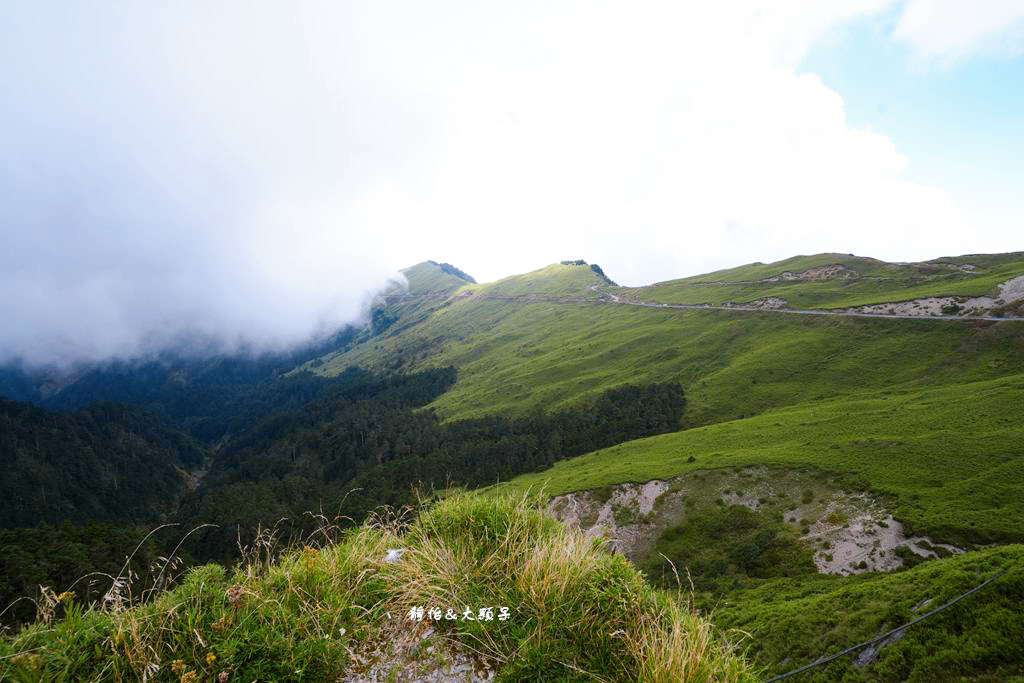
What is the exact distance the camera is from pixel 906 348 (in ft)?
307

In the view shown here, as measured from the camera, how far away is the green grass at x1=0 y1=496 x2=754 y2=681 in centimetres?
414

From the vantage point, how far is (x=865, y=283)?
135875 mm

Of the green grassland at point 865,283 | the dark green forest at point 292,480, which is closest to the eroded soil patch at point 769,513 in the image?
the dark green forest at point 292,480

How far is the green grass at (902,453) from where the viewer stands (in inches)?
1490

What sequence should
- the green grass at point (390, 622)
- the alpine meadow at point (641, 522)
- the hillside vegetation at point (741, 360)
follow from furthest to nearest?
the hillside vegetation at point (741, 360), the alpine meadow at point (641, 522), the green grass at point (390, 622)

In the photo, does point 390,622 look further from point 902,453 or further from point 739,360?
point 739,360

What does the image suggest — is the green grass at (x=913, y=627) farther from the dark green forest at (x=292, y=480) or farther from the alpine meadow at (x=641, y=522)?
the dark green forest at (x=292, y=480)

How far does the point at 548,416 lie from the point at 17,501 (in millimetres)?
206553

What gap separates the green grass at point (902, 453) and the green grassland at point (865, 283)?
53786mm

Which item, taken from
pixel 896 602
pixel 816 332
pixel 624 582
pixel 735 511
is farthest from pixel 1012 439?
pixel 816 332

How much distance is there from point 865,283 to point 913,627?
153451 millimetres

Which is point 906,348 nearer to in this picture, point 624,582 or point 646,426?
point 646,426

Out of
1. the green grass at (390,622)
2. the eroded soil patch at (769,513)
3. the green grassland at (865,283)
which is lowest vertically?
the eroded soil patch at (769,513)

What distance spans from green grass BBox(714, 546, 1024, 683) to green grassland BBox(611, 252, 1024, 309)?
114m
